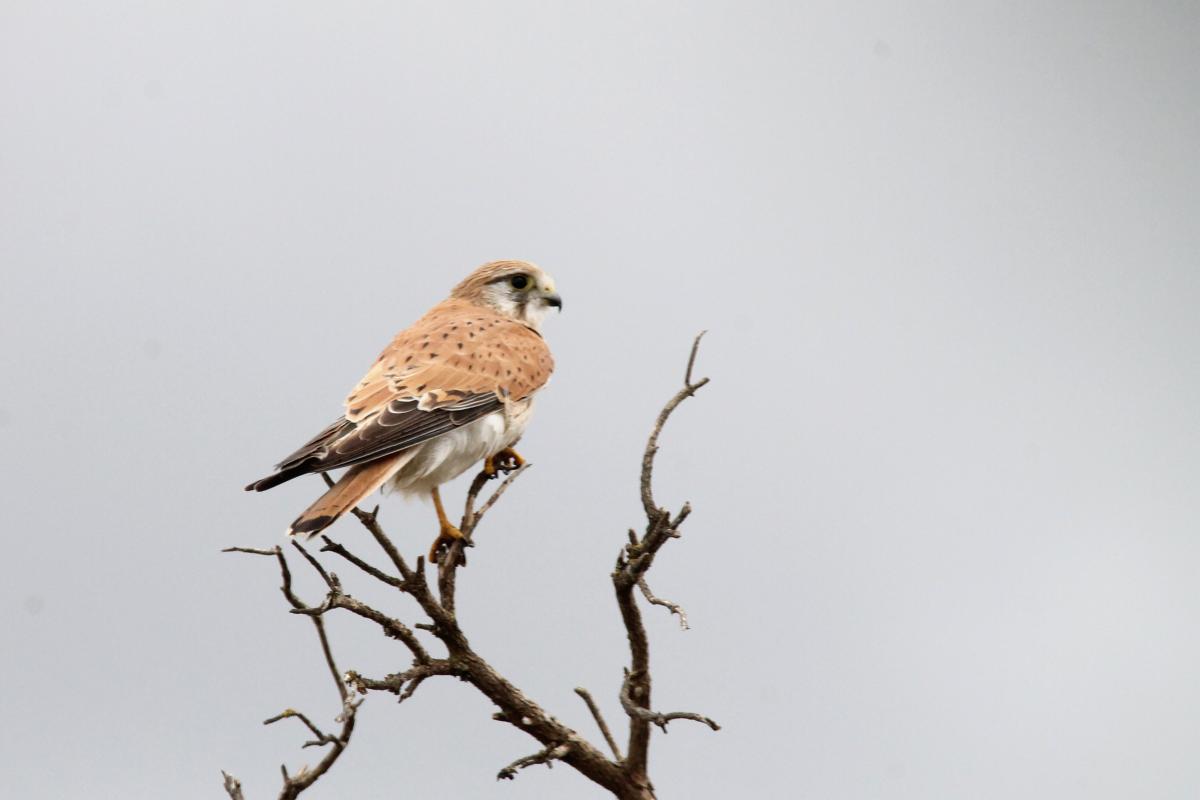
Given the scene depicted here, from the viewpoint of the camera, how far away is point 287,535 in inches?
131

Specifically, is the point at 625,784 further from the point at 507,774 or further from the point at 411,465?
the point at 411,465

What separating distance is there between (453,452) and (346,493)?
555 millimetres

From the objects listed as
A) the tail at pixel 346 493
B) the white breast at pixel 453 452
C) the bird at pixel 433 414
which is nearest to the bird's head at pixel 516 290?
A: the bird at pixel 433 414

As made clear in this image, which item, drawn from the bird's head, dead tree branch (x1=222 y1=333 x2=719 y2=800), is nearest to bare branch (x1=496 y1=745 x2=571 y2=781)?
dead tree branch (x1=222 y1=333 x2=719 y2=800)

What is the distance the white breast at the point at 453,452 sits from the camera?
4004 millimetres

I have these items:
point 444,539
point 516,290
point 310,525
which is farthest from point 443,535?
point 516,290

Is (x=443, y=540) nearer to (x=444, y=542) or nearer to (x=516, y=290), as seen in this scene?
(x=444, y=542)

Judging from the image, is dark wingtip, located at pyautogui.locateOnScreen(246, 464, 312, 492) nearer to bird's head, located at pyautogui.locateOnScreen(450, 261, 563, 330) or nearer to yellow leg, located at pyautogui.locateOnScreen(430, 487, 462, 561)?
yellow leg, located at pyautogui.locateOnScreen(430, 487, 462, 561)

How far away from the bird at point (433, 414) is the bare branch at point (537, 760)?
0.68m

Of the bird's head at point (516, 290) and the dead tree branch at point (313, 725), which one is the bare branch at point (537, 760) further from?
the bird's head at point (516, 290)

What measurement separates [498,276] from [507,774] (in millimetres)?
1979

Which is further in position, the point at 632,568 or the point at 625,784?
the point at 625,784

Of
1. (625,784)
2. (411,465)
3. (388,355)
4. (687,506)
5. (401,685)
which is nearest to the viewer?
(687,506)

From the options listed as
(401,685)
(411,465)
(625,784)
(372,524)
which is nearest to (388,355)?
(411,465)
